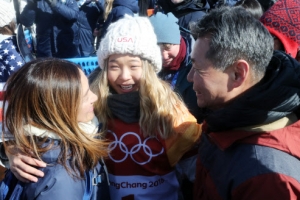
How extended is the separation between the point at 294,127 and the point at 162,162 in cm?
91

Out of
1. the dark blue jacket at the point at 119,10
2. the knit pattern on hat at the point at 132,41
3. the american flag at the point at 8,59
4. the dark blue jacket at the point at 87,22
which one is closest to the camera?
the knit pattern on hat at the point at 132,41

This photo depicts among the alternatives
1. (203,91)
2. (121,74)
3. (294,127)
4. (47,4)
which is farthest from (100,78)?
(47,4)

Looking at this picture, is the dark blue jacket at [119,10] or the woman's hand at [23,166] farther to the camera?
the dark blue jacket at [119,10]

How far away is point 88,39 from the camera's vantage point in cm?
618

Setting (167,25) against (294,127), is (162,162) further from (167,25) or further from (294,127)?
(167,25)

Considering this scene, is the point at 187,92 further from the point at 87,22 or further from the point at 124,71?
the point at 87,22

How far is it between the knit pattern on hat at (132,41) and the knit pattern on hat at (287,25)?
68 cm

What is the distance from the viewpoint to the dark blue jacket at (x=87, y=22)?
240 inches

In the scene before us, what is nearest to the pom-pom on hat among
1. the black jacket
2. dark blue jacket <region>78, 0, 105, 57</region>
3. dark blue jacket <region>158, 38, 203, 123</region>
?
dark blue jacket <region>158, 38, 203, 123</region>

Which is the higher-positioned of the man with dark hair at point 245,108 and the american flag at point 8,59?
the man with dark hair at point 245,108

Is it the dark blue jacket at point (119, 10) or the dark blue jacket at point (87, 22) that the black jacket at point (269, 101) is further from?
the dark blue jacket at point (87, 22)

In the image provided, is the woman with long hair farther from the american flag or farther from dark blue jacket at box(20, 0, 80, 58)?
dark blue jacket at box(20, 0, 80, 58)

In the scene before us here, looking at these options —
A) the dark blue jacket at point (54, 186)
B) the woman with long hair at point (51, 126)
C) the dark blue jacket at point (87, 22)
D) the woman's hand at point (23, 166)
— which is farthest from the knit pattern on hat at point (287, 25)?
the dark blue jacket at point (87, 22)

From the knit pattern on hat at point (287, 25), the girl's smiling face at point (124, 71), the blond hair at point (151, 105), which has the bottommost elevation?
the blond hair at point (151, 105)
